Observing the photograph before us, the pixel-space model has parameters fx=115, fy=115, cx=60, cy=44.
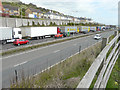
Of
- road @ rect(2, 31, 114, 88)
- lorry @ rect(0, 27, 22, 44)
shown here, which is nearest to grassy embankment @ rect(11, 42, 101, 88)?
road @ rect(2, 31, 114, 88)

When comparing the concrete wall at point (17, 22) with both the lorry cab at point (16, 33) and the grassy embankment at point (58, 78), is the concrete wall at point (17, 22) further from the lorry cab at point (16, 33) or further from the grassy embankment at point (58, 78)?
the grassy embankment at point (58, 78)

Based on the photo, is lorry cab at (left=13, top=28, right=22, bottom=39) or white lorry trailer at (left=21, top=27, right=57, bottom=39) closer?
lorry cab at (left=13, top=28, right=22, bottom=39)

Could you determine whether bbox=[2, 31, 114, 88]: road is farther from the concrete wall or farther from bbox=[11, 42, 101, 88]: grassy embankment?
the concrete wall

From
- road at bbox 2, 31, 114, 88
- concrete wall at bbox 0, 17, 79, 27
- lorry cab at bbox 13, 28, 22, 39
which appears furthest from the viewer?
concrete wall at bbox 0, 17, 79, 27

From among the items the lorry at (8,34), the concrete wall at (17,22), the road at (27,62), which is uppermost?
the concrete wall at (17,22)

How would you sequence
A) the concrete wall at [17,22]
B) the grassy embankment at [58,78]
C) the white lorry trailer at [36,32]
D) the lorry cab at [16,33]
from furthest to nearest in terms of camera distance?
the concrete wall at [17,22]
the white lorry trailer at [36,32]
the lorry cab at [16,33]
the grassy embankment at [58,78]

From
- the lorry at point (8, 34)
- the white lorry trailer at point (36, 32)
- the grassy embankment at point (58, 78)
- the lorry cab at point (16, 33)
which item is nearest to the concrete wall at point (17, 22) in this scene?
the white lorry trailer at point (36, 32)

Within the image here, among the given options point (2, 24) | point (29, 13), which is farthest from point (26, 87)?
point (29, 13)

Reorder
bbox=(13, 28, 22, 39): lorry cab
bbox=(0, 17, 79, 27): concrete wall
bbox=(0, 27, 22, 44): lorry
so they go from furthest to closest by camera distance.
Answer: bbox=(0, 17, 79, 27): concrete wall < bbox=(13, 28, 22, 39): lorry cab < bbox=(0, 27, 22, 44): lorry

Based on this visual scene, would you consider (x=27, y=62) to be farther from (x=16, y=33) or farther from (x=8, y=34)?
(x=16, y=33)

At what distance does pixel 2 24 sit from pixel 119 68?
114ft

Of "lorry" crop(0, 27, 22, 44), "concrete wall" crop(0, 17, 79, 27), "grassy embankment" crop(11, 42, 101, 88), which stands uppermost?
"concrete wall" crop(0, 17, 79, 27)

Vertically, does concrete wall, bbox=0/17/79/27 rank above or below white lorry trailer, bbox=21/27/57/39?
above

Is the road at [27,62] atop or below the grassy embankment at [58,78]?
below
